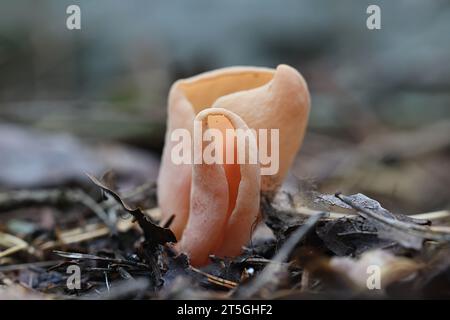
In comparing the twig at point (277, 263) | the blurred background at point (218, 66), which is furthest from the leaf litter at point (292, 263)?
the blurred background at point (218, 66)

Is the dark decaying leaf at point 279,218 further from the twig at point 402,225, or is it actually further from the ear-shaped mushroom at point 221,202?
the twig at point 402,225

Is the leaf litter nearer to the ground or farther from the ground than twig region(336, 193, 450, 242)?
nearer to the ground

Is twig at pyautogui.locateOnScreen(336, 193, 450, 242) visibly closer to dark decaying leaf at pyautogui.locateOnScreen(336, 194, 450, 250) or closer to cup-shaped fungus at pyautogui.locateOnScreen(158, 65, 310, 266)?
dark decaying leaf at pyautogui.locateOnScreen(336, 194, 450, 250)

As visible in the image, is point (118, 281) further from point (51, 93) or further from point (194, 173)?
point (51, 93)

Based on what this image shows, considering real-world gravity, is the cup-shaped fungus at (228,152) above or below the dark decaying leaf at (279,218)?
above

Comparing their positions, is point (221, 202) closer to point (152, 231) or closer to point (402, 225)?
point (152, 231)

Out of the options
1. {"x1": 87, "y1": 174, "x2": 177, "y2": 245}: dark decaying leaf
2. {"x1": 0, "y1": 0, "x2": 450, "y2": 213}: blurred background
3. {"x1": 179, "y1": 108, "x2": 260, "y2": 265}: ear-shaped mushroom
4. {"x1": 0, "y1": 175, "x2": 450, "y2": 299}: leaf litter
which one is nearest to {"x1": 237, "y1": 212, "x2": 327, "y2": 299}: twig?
{"x1": 0, "y1": 175, "x2": 450, "y2": 299}: leaf litter
